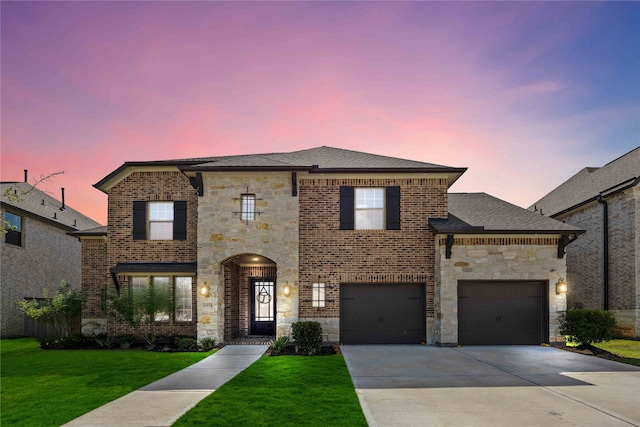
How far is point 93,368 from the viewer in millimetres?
10719

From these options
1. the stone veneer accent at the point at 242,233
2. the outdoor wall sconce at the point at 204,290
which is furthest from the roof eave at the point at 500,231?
the outdoor wall sconce at the point at 204,290

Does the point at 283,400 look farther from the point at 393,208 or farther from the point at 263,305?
the point at 263,305

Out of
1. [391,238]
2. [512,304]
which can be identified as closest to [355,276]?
[391,238]

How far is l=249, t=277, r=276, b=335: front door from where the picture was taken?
16422 mm

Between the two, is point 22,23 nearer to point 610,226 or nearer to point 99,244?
point 99,244

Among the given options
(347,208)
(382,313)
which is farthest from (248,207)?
(382,313)

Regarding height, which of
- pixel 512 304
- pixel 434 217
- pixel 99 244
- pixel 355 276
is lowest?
pixel 512 304

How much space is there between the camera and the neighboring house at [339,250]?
1388cm

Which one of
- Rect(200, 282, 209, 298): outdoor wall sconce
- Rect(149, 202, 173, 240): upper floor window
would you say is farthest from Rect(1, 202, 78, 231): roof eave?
Rect(200, 282, 209, 298): outdoor wall sconce

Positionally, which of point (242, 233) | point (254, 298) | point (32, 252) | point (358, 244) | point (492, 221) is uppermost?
point (492, 221)

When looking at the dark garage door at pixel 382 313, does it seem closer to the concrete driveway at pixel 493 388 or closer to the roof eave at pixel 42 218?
the concrete driveway at pixel 493 388

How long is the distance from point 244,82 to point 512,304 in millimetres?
12425

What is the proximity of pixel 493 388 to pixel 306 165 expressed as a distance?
30.7 ft

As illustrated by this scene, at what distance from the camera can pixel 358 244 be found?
569 inches
